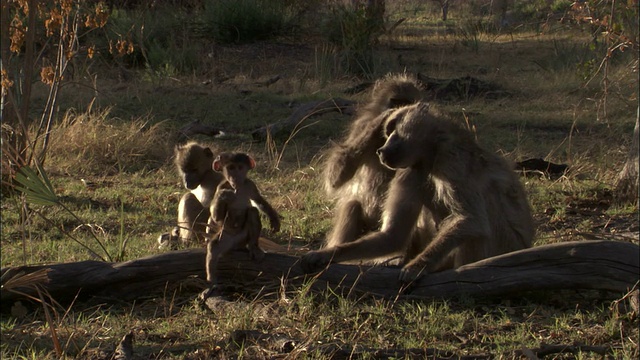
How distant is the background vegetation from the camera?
14.2 ft

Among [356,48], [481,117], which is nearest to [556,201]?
[481,117]

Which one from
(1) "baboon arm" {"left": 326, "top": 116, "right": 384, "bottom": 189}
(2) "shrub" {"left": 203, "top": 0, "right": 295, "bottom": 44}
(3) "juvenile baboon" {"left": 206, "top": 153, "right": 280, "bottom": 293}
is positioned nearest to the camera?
(3) "juvenile baboon" {"left": 206, "top": 153, "right": 280, "bottom": 293}

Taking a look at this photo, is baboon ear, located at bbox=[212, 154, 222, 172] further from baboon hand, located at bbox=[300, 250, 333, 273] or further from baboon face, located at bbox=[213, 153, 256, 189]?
baboon hand, located at bbox=[300, 250, 333, 273]

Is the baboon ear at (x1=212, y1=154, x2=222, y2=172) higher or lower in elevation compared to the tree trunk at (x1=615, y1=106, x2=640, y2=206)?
higher

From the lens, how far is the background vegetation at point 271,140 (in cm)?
432

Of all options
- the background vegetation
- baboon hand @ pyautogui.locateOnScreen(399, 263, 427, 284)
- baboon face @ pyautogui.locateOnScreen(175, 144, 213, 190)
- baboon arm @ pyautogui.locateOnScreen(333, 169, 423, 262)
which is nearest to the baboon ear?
the background vegetation

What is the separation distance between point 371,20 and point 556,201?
869 centimetres

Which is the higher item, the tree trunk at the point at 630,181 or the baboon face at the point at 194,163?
the baboon face at the point at 194,163

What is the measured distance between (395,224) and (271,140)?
4.28 metres

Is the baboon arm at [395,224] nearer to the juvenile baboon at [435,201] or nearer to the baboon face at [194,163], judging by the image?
the juvenile baboon at [435,201]

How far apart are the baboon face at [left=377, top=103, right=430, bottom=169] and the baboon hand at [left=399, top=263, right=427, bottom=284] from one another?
0.53m

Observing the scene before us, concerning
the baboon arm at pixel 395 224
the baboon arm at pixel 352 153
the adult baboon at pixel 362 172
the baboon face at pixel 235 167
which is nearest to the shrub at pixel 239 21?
the adult baboon at pixel 362 172

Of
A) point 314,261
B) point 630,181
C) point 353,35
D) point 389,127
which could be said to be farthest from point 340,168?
point 353,35

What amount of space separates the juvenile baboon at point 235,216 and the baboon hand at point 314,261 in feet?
0.72
